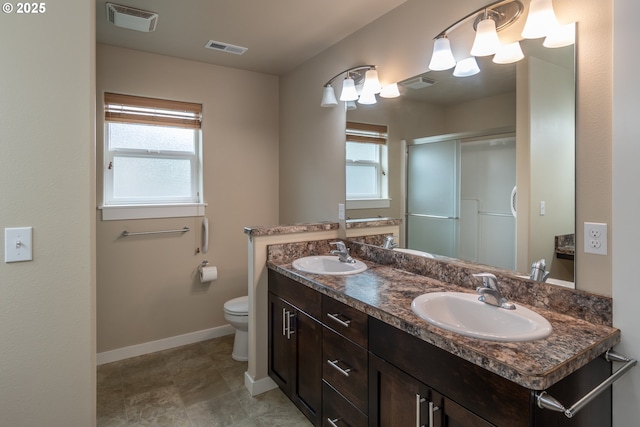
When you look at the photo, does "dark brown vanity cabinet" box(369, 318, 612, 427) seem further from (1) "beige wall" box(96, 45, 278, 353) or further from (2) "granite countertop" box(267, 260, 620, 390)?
(1) "beige wall" box(96, 45, 278, 353)

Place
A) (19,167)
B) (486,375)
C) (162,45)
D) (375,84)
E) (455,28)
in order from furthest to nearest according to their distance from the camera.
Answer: (162,45), (375,84), (455,28), (19,167), (486,375)

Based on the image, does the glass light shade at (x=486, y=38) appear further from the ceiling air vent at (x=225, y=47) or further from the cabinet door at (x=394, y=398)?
the ceiling air vent at (x=225, y=47)

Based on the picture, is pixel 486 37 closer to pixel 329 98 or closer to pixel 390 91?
pixel 390 91

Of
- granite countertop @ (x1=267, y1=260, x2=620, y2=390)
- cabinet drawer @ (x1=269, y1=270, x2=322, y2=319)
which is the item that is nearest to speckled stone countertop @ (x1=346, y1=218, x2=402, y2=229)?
granite countertop @ (x1=267, y1=260, x2=620, y2=390)

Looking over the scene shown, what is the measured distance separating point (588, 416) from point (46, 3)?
2.39 m

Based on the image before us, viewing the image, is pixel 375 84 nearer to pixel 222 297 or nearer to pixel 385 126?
pixel 385 126

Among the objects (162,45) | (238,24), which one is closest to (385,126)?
(238,24)

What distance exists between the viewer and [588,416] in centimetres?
116

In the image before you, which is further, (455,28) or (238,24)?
(238,24)

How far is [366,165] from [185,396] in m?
1.99

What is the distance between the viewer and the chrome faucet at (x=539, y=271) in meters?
1.47

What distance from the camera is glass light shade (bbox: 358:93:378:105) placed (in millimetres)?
2389

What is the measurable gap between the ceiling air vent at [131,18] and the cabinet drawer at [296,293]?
1.84 meters

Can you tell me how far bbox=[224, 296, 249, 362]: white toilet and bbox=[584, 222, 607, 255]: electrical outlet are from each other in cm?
218
